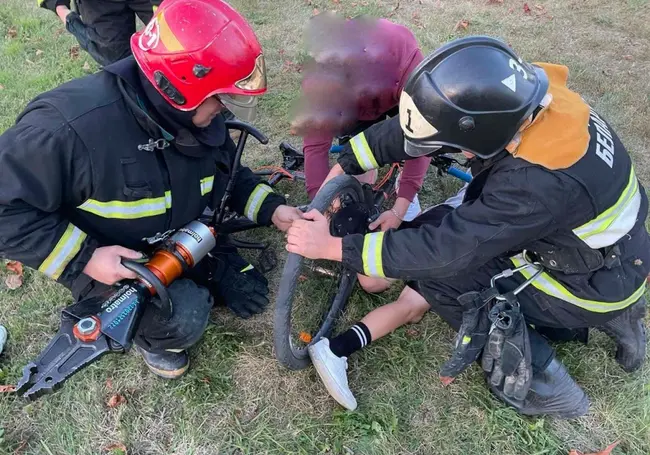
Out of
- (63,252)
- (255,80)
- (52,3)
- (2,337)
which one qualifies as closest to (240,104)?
(255,80)

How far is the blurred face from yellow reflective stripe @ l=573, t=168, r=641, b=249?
5.79 feet

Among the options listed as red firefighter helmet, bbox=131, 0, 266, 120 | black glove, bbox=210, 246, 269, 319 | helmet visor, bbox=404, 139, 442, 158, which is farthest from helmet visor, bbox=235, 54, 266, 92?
black glove, bbox=210, 246, 269, 319

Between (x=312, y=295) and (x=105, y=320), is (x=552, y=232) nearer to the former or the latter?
(x=312, y=295)

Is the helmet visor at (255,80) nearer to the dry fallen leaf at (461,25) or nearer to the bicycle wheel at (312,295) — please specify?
the bicycle wheel at (312,295)

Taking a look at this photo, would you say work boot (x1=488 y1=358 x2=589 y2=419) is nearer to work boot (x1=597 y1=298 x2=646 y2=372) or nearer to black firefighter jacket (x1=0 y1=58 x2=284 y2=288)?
work boot (x1=597 y1=298 x2=646 y2=372)

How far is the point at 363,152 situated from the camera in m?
3.04

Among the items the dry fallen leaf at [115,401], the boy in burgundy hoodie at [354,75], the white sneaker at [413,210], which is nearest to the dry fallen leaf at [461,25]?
the white sneaker at [413,210]

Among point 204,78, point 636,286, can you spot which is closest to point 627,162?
point 636,286

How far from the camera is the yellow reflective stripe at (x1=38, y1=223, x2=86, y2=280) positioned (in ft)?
8.15

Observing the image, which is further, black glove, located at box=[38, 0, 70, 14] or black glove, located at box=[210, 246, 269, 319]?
black glove, located at box=[38, 0, 70, 14]

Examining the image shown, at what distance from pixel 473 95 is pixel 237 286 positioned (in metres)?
1.96

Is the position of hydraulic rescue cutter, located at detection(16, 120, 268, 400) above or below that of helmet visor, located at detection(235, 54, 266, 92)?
below

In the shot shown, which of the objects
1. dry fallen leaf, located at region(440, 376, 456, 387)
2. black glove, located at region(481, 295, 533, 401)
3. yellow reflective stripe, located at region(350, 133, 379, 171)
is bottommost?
dry fallen leaf, located at region(440, 376, 456, 387)

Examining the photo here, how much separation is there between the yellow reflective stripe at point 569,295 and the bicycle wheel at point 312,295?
1096 millimetres
